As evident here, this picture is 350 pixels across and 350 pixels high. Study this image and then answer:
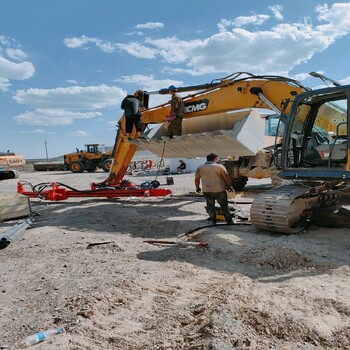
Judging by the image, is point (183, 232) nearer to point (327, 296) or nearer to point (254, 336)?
point (327, 296)

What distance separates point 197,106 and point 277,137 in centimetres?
267

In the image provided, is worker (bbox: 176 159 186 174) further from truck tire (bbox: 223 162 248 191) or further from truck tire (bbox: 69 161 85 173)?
truck tire (bbox: 223 162 248 191)

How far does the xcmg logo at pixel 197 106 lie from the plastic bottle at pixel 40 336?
639cm

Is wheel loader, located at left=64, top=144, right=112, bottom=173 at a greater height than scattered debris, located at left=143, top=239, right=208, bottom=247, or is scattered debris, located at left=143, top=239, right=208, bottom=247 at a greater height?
wheel loader, located at left=64, top=144, right=112, bottom=173

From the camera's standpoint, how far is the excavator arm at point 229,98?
743cm

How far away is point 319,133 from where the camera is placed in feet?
21.4

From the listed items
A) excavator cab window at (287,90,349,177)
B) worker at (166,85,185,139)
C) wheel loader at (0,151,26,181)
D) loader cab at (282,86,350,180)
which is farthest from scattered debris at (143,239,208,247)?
wheel loader at (0,151,26,181)

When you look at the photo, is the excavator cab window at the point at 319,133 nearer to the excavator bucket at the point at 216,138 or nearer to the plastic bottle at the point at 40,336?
the excavator bucket at the point at 216,138

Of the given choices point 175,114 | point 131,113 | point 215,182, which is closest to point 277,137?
point 215,182

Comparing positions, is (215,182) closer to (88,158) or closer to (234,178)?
(234,178)

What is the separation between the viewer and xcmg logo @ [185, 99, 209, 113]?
28.2ft

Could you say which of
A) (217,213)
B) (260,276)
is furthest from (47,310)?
(217,213)

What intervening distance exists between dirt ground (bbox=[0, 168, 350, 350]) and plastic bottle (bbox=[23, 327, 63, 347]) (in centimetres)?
6

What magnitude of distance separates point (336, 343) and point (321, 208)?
428 centimetres
